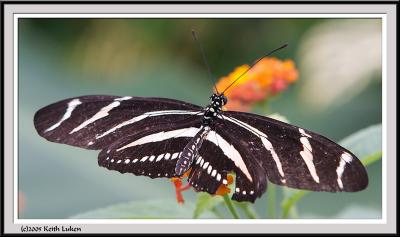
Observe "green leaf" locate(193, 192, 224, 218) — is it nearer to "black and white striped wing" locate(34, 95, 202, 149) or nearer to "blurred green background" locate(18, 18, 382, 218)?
"black and white striped wing" locate(34, 95, 202, 149)

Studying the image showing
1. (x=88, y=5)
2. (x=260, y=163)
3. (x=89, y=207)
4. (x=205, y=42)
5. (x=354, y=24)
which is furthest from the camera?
(x=205, y=42)

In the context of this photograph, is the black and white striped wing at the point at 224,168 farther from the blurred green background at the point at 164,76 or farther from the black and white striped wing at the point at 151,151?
the blurred green background at the point at 164,76

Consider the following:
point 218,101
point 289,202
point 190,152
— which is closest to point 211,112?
point 218,101

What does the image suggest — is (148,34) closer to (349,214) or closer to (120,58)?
(120,58)

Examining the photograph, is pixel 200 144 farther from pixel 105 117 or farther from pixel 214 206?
pixel 105 117

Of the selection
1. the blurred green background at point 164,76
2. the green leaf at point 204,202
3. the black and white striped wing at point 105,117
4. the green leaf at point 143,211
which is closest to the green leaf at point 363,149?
the green leaf at point 204,202

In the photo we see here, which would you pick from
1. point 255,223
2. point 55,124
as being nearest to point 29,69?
point 55,124
